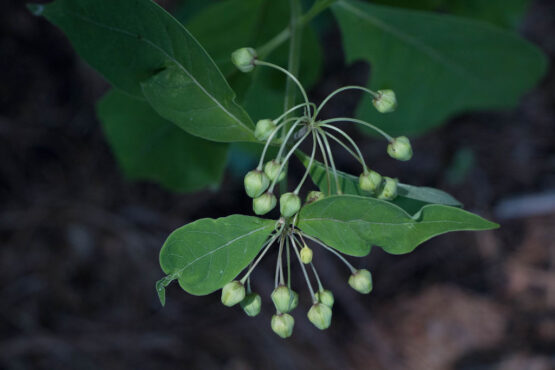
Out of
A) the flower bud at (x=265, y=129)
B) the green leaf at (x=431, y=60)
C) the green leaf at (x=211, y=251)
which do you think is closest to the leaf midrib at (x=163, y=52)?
the flower bud at (x=265, y=129)

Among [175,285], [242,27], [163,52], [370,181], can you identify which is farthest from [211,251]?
[175,285]

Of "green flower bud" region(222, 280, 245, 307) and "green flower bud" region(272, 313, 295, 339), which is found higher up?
"green flower bud" region(222, 280, 245, 307)

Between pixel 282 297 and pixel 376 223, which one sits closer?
pixel 376 223

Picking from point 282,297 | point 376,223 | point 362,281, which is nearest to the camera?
point 376,223

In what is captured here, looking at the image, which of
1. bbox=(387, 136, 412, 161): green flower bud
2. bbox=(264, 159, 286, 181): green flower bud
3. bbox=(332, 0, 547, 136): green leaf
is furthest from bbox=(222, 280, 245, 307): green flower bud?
bbox=(332, 0, 547, 136): green leaf

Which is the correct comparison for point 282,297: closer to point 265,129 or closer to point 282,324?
point 282,324

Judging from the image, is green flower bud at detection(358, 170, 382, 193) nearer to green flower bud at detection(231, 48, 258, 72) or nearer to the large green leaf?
green flower bud at detection(231, 48, 258, 72)

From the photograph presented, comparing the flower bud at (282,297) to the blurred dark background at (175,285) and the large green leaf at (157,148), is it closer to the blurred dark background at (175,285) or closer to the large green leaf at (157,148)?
the large green leaf at (157,148)
